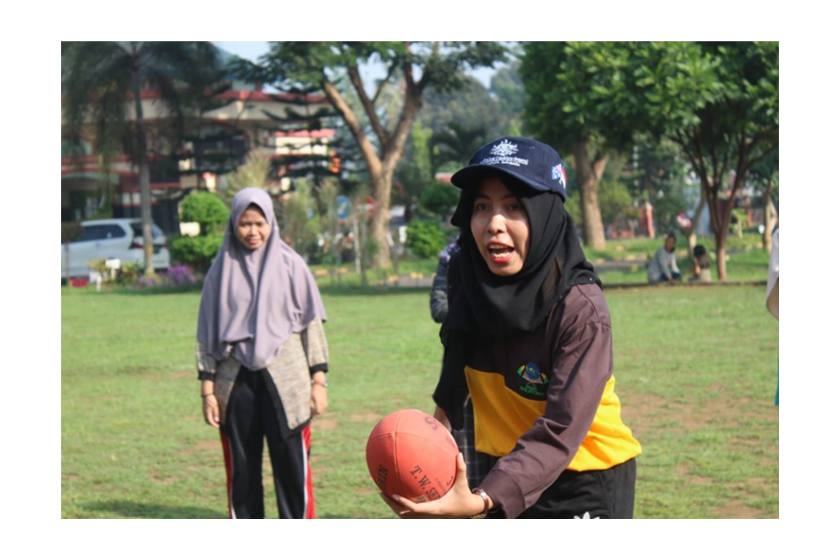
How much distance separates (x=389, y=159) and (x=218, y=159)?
5.91 metres

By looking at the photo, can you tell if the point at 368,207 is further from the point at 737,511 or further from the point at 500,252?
the point at 500,252

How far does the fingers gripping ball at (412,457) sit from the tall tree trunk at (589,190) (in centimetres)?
2759

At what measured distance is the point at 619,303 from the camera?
18453mm

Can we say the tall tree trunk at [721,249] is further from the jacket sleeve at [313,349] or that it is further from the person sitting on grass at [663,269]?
the jacket sleeve at [313,349]

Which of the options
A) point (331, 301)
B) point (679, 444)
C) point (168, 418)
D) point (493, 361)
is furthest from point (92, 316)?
point (493, 361)

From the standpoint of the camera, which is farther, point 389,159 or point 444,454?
point 389,159

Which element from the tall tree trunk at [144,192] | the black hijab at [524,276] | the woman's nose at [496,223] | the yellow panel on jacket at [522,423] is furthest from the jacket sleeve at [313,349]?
the tall tree trunk at [144,192]

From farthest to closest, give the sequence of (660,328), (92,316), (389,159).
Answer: (389,159)
(92,316)
(660,328)

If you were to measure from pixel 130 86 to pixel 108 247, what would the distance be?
486cm

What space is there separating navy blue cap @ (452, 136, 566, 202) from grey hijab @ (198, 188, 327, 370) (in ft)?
9.08

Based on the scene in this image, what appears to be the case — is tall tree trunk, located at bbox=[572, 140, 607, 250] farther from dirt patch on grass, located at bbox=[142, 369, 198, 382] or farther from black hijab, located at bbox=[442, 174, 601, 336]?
black hijab, located at bbox=[442, 174, 601, 336]

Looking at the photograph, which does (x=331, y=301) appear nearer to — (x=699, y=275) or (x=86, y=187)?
(x=699, y=275)

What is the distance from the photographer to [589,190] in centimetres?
3244

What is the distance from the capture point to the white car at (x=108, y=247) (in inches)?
1164
